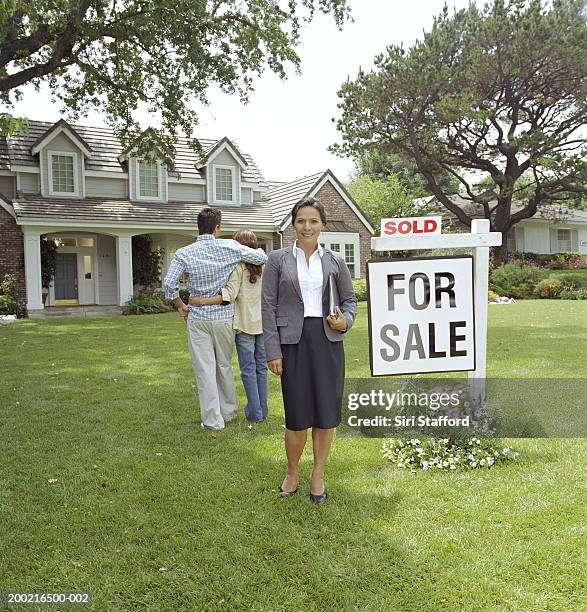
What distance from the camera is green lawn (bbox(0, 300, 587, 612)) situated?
2797 mm

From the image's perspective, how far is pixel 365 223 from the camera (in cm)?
2545

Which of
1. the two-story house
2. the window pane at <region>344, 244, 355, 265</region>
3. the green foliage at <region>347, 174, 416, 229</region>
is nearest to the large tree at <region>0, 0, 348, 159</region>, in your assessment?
the two-story house

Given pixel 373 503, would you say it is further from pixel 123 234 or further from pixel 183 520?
pixel 123 234

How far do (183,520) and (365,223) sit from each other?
74.8ft

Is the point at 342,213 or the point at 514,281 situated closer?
the point at 514,281

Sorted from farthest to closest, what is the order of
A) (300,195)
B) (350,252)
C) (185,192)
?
(350,252) → (300,195) → (185,192)

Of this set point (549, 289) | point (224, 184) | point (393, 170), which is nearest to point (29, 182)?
point (224, 184)

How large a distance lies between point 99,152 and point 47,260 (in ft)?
15.6

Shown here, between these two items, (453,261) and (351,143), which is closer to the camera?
(453,261)

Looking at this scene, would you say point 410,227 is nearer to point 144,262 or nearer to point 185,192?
point 144,262

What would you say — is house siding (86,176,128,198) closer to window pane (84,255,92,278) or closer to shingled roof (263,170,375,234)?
window pane (84,255,92,278)

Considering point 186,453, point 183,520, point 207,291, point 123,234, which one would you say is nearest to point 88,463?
point 186,453

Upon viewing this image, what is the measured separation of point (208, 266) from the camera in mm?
5375

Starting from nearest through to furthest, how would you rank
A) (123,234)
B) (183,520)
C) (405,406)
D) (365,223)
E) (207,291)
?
(183,520), (405,406), (207,291), (123,234), (365,223)
